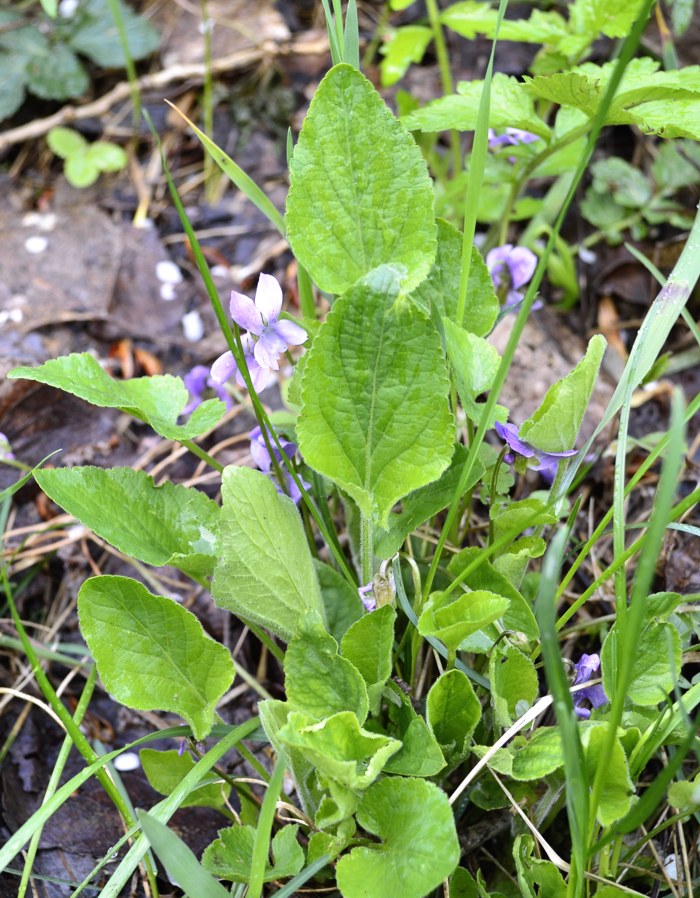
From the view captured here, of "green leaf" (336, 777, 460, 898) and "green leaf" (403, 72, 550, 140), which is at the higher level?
"green leaf" (403, 72, 550, 140)

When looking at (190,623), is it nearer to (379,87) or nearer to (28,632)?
(28,632)

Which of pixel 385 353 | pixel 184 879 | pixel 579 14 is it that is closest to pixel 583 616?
pixel 385 353

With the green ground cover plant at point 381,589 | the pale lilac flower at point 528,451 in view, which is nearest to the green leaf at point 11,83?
the green ground cover plant at point 381,589

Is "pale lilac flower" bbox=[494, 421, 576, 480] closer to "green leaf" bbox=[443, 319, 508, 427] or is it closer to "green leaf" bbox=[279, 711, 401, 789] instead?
"green leaf" bbox=[443, 319, 508, 427]

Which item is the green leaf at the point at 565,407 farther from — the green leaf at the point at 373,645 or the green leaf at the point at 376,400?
the green leaf at the point at 373,645

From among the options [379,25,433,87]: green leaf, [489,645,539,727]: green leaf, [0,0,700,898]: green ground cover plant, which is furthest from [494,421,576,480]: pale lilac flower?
[379,25,433,87]: green leaf

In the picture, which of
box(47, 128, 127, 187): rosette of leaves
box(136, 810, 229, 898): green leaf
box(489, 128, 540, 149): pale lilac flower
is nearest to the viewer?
box(136, 810, 229, 898): green leaf
